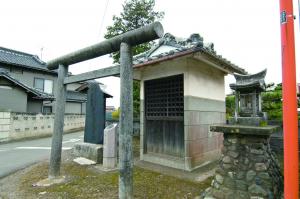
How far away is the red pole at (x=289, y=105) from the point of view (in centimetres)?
271

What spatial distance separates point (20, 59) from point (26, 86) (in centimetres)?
674

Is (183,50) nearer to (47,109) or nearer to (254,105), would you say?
Result: (254,105)

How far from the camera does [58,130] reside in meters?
6.49

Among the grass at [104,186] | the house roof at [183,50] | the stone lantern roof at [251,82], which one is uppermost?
the house roof at [183,50]

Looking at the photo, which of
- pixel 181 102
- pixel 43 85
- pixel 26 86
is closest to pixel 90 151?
pixel 181 102

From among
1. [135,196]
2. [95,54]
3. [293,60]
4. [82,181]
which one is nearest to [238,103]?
[293,60]

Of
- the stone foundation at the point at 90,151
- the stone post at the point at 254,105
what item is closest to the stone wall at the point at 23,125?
the stone foundation at the point at 90,151

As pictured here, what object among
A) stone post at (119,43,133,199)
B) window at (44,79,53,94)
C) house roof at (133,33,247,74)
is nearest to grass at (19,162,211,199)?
stone post at (119,43,133,199)

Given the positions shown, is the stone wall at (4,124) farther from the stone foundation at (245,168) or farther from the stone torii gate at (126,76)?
the stone foundation at (245,168)

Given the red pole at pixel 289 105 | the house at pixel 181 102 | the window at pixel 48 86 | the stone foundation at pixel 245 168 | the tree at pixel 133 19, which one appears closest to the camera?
the red pole at pixel 289 105

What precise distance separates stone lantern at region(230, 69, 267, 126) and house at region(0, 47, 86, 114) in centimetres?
1973

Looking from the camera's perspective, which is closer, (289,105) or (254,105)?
(289,105)

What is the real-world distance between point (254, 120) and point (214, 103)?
373 cm

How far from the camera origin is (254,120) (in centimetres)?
501
